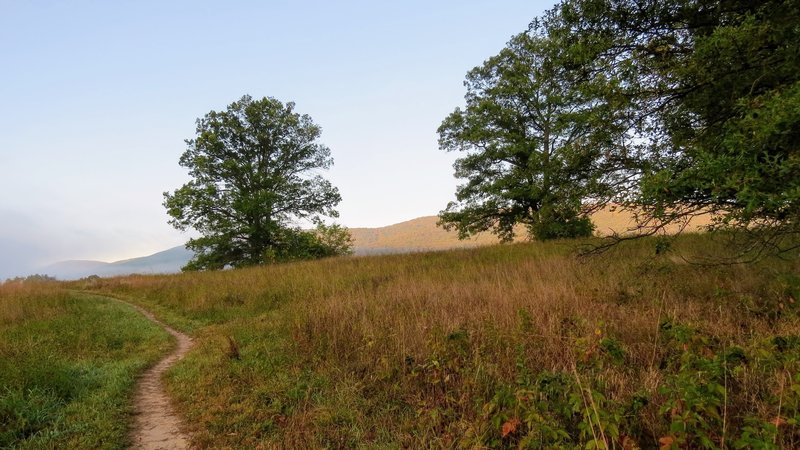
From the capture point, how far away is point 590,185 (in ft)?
22.3

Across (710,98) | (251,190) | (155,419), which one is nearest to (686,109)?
(710,98)

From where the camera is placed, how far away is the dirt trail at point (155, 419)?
3.82 m

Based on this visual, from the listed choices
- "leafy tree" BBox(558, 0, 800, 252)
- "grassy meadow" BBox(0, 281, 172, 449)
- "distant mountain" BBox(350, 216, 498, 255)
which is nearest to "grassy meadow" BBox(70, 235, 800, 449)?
"grassy meadow" BBox(0, 281, 172, 449)

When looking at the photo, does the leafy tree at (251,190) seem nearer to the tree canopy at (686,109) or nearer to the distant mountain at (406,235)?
the tree canopy at (686,109)

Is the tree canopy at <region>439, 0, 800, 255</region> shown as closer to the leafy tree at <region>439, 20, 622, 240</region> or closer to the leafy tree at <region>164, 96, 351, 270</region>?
the leafy tree at <region>439, 20, 622, 240</region>

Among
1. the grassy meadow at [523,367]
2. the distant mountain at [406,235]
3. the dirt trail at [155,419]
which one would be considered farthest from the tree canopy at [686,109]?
the distant mountain at [406,235]

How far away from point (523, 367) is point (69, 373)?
21.0 feet

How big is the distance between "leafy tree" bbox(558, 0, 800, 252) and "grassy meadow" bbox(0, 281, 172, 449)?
287 inches

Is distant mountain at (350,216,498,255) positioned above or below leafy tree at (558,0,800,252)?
above

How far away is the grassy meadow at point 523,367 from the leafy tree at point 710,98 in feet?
4.45

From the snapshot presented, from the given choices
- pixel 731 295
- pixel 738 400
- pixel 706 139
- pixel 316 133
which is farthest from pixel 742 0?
pixel 316 133

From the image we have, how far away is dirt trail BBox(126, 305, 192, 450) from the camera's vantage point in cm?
382

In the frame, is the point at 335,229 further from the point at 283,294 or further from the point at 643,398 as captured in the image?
the point at 643,398

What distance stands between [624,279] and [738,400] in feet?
15.4
